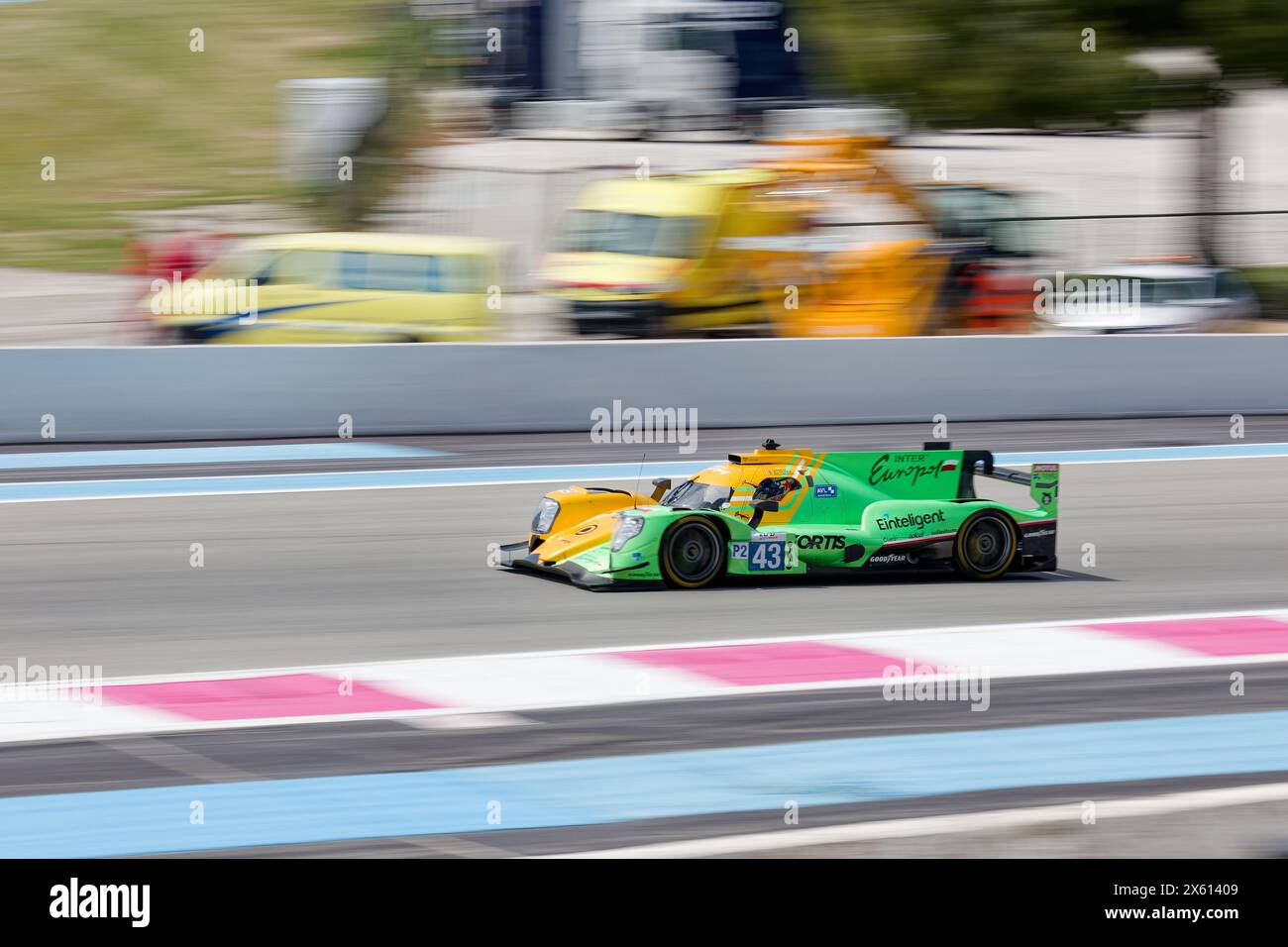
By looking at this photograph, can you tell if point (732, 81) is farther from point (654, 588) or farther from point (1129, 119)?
point (654, 588)

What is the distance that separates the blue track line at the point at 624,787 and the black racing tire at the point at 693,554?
237 centimetres

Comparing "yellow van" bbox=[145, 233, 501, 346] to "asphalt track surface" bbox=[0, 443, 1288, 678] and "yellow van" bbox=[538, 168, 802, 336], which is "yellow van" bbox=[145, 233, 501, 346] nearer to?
"yellow van" bbox=[538, 168, 802, 336]

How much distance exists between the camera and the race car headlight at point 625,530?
814 cm

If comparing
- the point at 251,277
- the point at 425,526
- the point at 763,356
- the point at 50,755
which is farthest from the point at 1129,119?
the point at 50,755

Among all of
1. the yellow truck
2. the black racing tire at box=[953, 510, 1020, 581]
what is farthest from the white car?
the black racing tire at box=[953, 510, 1020, 581]

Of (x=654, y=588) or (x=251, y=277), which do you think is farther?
(x=251, y=277)

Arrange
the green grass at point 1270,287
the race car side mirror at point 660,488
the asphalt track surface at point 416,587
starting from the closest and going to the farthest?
1. the asphalt track surface at point 416,587
2. the race car side mirror at point 660,488
3. the green grass at point 1270,287

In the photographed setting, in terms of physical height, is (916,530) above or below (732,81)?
below

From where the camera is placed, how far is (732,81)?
31938 mm

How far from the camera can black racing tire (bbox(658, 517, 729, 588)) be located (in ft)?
26.9

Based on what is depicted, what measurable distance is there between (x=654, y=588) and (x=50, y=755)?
3.38m
